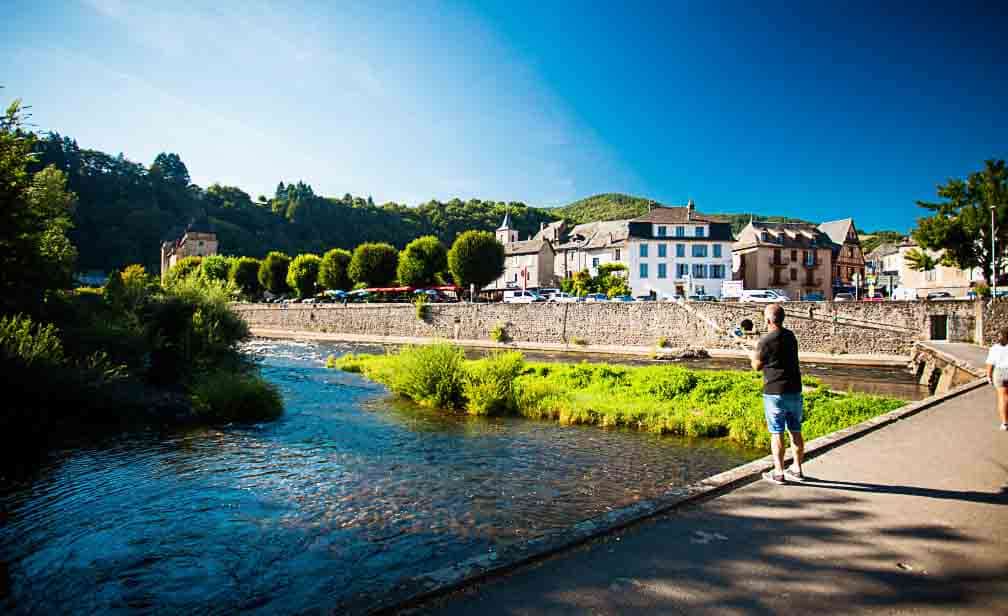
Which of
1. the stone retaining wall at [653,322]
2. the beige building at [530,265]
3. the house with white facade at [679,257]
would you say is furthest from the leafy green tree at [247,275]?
the house with white facade at [679,257]

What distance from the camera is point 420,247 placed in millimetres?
63188

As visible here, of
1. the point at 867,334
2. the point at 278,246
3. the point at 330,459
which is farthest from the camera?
the point at 278,246

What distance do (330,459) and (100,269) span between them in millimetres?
109984

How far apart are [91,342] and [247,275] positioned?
226 ft

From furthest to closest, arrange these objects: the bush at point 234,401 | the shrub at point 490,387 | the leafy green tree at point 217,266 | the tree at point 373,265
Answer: the leafy green tree at point 217,266 < the tree at point 373,265 < the shrub at point 490,387 < the bush at point 234,401

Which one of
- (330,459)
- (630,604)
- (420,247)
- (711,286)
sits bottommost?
(330,459)

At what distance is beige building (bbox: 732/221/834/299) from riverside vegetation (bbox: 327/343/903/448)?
43873mm

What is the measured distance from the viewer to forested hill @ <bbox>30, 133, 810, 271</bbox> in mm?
100875

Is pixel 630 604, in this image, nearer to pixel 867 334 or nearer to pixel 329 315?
pixel 867 334

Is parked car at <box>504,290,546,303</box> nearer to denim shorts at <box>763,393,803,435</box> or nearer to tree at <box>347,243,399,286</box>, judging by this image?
tree at <box>347,243,399,286</box>

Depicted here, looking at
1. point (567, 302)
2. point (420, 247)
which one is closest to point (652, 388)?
point (567, 302)

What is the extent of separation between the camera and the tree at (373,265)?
65812 millimetres

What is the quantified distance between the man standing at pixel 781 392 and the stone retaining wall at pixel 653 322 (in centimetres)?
2496

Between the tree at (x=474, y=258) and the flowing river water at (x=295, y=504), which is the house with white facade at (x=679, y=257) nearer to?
the tree at (x=474, y=258)
